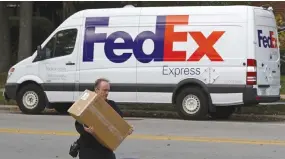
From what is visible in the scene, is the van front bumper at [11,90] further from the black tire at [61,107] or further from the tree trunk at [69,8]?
the tree trunk at [69,8]

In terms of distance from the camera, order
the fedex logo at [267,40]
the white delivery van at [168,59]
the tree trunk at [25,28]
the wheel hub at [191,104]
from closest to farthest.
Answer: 1. the white delivery van at [168,59]
2. the fedex logo at [267,40]
3. the wheel hub at [191,104]
4. the tree trunk at [25,28]

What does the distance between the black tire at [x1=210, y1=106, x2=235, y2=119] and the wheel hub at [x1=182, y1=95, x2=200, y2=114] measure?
1.10m

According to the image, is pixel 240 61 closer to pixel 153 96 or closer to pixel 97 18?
Answer: pixel 153 96

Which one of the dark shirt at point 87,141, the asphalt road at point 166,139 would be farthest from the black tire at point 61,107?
the dark shirt at point 87,141

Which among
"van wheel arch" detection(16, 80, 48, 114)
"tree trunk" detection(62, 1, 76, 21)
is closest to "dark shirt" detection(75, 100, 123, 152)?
"van wheel arch" detection(16, 80, 48, 114)

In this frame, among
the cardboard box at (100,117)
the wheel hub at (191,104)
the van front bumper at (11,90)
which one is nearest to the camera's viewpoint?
the cardboard box at (100,117)

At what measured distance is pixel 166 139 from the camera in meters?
10.5

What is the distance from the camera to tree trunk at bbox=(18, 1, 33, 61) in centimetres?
2545

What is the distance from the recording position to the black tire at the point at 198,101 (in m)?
13.6

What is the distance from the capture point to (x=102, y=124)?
16.9 ft

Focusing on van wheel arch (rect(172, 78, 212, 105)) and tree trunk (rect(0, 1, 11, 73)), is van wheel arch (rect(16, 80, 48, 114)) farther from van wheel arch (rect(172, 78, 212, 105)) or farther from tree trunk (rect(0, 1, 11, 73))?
tree trunk (rect(0, 1, 11, 73))

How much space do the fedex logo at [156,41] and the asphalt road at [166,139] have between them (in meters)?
1.55

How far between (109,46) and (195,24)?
220cm

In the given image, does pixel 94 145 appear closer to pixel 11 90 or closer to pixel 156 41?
pixel 156 41
